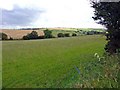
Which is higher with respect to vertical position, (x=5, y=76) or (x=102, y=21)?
(x=102, y=21)

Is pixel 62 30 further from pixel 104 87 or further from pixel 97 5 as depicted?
pixel 104 87

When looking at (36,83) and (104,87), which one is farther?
(36,83)

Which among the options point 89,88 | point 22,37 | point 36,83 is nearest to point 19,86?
point 36,83

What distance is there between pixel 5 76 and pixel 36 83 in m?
3.21

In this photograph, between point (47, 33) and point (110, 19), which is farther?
point (47, 33)

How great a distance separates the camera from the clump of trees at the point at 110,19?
16984 mm

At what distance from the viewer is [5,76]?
14516 millimetres

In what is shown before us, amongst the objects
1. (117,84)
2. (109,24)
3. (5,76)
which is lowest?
(5,76)

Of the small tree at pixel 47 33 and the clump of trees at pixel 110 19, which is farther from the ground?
the clump of trees at pixel 110 19

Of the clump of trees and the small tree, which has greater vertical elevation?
the clump of trees

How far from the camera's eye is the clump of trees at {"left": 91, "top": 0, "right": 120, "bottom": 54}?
17.0 metres

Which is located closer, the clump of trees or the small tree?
the clump of trees

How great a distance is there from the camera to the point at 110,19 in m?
17.4

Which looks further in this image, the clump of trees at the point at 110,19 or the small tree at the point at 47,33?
the small tree at the point at 47,33
